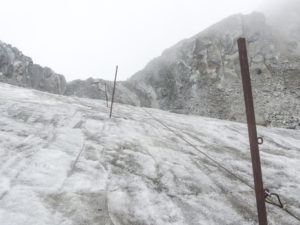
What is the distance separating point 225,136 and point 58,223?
7.03m

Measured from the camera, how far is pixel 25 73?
77.1ft

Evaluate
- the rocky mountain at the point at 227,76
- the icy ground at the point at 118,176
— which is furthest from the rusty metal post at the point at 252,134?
the rocky mountain at the point at 227,76

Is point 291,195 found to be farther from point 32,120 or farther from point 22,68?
point 22,68

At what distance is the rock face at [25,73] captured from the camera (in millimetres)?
21766

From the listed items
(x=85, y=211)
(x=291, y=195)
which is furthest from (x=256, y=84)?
(x=85, y=211)

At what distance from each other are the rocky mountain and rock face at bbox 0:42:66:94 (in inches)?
164

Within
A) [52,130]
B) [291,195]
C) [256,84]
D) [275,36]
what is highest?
[275,36]

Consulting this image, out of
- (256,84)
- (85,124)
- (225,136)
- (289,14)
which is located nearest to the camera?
(85,124)

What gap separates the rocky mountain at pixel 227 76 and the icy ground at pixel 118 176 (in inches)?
623

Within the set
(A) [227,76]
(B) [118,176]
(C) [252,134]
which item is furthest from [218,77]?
(C) [252,134]

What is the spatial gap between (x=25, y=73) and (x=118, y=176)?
24241mm

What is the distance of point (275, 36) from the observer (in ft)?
85.5

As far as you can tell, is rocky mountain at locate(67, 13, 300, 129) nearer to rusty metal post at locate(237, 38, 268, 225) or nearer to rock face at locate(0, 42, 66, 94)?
rock face at locate(0, 42, 66, 94)

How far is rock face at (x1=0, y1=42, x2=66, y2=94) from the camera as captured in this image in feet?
71.4
